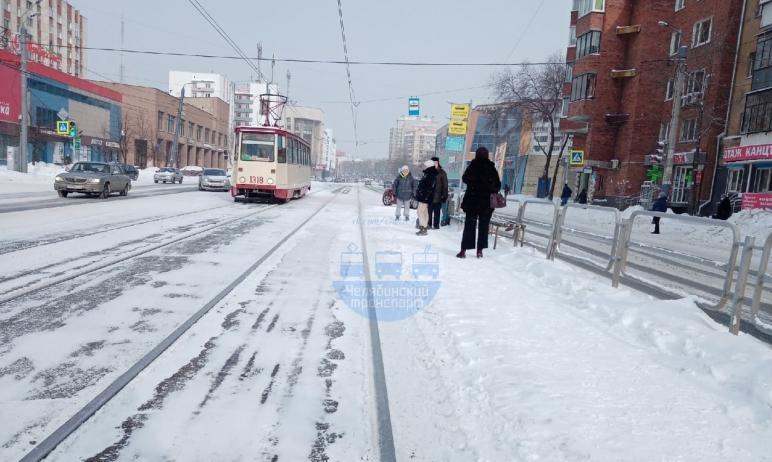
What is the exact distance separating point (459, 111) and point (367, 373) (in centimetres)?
1796

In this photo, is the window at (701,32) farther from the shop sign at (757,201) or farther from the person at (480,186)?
the person at (480,186)

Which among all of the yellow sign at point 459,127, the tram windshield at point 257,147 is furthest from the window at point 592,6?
the tram windshield at point 257,147

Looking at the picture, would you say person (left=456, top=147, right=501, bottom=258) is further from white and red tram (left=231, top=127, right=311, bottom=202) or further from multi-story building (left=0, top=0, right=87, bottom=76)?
multi-story building (left=0, top=0, right=87, bottom=76)

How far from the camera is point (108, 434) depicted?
2607mm

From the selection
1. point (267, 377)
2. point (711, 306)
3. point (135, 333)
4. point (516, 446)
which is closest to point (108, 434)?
point (267, 377)

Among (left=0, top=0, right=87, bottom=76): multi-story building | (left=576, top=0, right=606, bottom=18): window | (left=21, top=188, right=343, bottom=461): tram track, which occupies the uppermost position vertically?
(left=0, top=0, right=87, bottom=76): multi-story building

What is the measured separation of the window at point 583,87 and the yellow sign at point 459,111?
798 inches

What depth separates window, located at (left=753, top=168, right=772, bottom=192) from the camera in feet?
77.5

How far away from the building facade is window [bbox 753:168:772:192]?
149 ft

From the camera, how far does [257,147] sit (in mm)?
19891

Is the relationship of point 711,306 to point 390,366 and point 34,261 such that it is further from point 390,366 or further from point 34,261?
point 34,261

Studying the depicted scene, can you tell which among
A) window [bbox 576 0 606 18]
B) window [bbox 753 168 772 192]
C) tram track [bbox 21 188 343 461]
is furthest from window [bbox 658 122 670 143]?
tram track [bbox 21 188 343 461]

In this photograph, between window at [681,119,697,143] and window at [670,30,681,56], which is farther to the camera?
window at [670,30,681,56]

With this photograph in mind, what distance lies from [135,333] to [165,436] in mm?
1773
